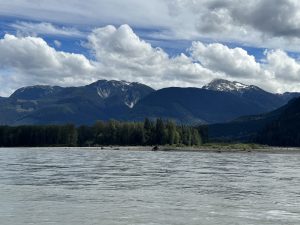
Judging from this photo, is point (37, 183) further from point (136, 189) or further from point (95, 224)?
point (95, 224)

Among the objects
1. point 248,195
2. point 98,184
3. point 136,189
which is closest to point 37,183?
point 98,184

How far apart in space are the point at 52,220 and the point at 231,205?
1519cm

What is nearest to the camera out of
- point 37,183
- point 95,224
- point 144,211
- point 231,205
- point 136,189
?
point 95,224

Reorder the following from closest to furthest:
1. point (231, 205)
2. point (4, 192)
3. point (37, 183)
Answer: point (231, 205)
point (4, 192)
point (37, 183)

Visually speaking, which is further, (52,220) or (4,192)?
(4,192)

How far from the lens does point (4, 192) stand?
45.2m

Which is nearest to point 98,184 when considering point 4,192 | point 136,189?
point 136,189

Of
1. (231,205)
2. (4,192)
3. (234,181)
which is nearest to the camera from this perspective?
(231,205)

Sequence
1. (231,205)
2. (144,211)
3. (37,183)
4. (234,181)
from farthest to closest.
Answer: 1. (234,181)
2. (37,183)
3. (231,205)
4. (144,211)

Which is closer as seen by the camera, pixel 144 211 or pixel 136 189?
pixel 144 211

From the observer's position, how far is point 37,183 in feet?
179

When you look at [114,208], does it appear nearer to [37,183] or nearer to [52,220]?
[52,220]

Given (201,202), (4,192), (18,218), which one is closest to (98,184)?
(4,192)

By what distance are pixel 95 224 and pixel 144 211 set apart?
6.03 m
